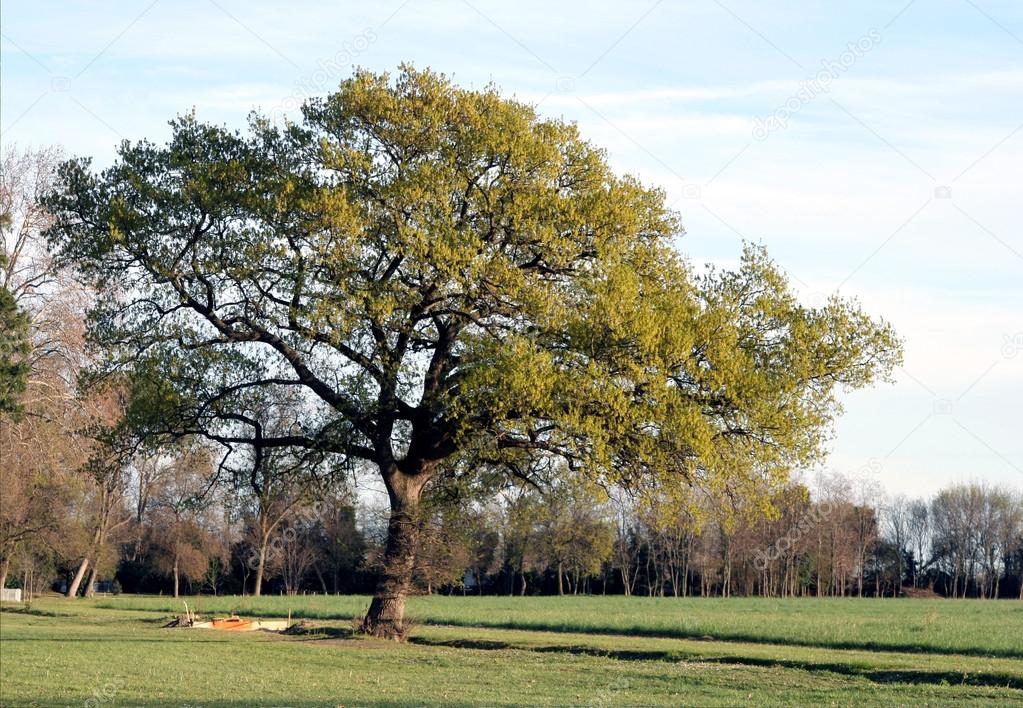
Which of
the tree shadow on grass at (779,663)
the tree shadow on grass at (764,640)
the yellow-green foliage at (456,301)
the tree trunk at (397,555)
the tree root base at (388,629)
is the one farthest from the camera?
the tree shadow on grass at (764,640)

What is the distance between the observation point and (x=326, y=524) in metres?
78.4

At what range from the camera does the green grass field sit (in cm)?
1673

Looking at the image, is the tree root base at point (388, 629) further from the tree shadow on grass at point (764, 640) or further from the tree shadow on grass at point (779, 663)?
the tree shadow on grass at point (764, 640)

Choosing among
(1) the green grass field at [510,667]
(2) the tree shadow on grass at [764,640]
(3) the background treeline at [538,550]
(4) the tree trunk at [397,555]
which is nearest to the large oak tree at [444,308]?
(4) the tree trunk at [397,555]

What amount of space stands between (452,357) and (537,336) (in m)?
3.44

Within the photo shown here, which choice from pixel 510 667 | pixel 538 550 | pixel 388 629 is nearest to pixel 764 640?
pixel 388 629

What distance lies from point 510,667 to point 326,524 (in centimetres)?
5841

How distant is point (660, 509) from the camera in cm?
2464

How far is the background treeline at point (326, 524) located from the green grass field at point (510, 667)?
298 cm

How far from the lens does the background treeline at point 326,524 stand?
2781 cm

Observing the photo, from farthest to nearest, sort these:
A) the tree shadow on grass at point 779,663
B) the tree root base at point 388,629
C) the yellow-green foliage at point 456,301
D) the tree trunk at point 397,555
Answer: the tree root base at point 388,629
the tree trunk at point 397,555
the yellow-green foliage at point 456,301
the tree shadow on grass at point 779,663

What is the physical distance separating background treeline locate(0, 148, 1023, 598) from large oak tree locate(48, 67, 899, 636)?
1.26 meters

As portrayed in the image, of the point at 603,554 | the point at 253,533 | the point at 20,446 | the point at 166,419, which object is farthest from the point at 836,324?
the point at 253,533

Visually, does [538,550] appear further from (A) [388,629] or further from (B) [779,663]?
(B) [779,663]
